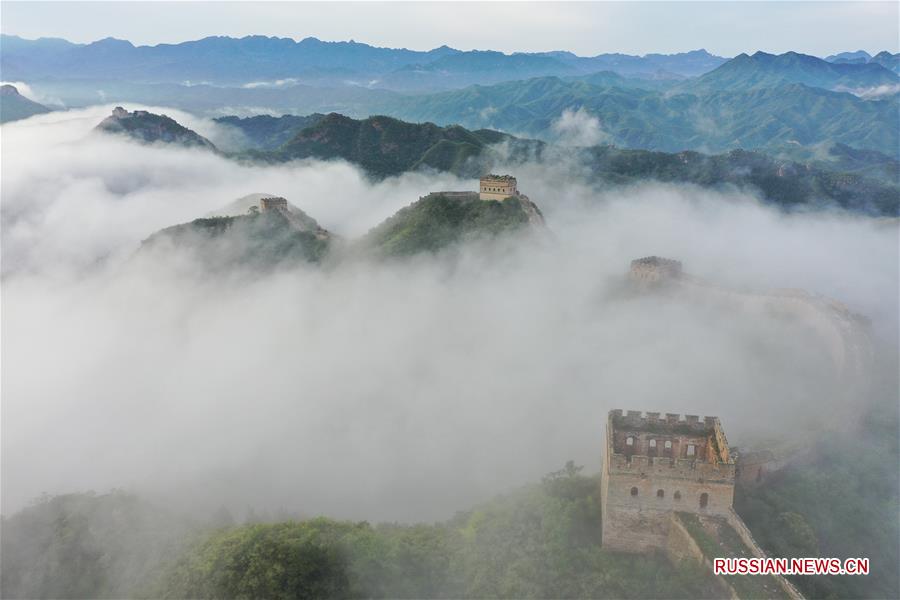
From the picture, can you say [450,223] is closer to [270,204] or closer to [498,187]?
[498,187]

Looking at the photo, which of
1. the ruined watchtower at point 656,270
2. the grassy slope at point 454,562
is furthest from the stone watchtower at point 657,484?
the ruined watchtower at point 656,270

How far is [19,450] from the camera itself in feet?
211

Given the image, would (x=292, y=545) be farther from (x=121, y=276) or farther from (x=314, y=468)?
(x=121, y=276)

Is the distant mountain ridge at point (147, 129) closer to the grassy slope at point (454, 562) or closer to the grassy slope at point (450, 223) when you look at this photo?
the grassy slope at point (450, 223)

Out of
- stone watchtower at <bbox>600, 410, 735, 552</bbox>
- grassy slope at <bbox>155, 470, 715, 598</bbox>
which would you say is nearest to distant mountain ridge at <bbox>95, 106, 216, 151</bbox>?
grassy slope at <bbox>155, 470, 715, 598</bbox>

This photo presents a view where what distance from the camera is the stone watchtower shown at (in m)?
22.5

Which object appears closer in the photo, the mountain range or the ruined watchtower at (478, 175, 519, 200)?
the ruined watchtower at (478, 175, 519, 200)

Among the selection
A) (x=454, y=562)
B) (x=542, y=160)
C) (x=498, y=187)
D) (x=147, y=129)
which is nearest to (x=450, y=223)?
(x=498, y=187)

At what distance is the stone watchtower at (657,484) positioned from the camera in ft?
74.0

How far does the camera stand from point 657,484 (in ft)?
75.2

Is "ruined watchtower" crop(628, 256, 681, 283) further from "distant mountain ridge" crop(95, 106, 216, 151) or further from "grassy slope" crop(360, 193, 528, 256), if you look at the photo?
"distant mountain ridge" crop(95, 106, 216, 151)

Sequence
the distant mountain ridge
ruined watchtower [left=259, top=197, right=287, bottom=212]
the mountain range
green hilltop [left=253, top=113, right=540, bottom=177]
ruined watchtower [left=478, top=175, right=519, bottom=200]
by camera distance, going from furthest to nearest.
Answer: the distant mountain ridge, green hilltop [left=253, top=113, right=540, bottom=177], the mountain range, ruined watchtower [left=259, top=197, right=287, bottom=212], ruined watchtower [left=478, top=175, right=519, bottom=200]

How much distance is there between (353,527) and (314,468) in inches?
883

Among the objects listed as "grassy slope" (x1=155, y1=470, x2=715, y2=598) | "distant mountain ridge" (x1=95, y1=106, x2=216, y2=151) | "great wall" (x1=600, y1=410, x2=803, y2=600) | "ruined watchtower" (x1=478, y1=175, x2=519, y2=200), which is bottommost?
"grassy slope" (x1=155, y1=470, x2=715, y2=598)
